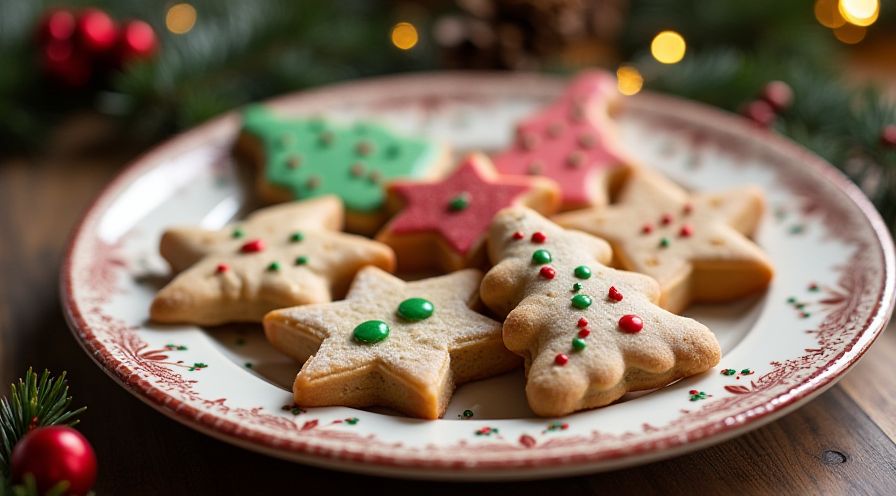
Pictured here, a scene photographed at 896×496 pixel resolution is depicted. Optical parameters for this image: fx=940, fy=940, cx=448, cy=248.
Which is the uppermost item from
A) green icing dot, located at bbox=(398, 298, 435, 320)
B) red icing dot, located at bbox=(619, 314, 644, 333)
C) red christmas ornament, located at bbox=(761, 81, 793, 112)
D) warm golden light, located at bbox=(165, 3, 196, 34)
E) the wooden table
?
warm golden light, located at bbox=(165, 3, 196, 34)

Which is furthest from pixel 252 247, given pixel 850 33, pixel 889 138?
pixel 850 33

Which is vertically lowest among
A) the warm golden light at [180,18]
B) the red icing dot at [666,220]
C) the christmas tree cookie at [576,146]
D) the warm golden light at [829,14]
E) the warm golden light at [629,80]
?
the red icing dot at [666,220]

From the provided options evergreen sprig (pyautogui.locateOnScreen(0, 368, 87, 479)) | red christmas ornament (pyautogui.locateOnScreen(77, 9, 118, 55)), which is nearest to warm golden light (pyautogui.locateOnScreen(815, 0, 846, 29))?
red christmas ornament (pyautogui.locateOnScreen(77, 9, 118, 55))

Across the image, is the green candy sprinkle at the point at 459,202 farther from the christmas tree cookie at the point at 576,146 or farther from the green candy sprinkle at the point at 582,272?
the green candy sprinkle at the point at 582,272

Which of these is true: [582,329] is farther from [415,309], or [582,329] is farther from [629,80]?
[629,80]

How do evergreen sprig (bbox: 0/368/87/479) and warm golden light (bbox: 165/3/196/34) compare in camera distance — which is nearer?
evergreen sprig (bbox: 0/368/87/479)

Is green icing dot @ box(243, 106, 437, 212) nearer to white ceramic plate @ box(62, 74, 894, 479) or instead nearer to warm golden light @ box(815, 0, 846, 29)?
white ceramic plate @ box(62, 74, 894, 479)

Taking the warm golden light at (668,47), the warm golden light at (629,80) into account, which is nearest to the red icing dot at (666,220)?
the warm golden light at (629,80)
